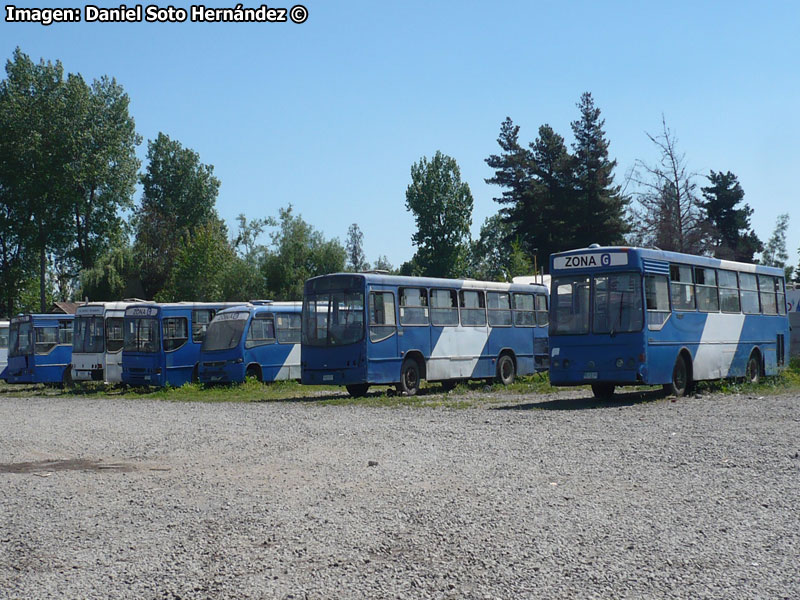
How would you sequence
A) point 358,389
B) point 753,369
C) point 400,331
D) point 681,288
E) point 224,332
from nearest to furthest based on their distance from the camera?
point 681,288, point 400,331, point 753,369, point 358,389, point 224,332

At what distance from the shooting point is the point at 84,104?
6056 cm

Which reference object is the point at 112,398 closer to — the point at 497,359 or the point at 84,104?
the point at 497,359

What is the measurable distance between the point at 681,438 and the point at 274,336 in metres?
19.6

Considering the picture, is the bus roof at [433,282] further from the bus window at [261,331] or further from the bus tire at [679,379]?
the bus tire at [679,379]

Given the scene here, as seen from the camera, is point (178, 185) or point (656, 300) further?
point (178, 185)

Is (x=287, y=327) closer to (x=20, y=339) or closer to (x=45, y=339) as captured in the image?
(x=45, y=339)

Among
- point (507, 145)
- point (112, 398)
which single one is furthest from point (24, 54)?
point (112, 398)

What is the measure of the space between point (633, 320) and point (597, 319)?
76cm

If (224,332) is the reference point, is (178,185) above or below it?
above

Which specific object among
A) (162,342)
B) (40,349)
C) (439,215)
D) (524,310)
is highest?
(439,215)

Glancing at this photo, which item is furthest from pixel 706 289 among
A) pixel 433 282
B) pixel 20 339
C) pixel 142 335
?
pixel 20 339

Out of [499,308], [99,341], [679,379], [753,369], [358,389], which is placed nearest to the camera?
[679,379]

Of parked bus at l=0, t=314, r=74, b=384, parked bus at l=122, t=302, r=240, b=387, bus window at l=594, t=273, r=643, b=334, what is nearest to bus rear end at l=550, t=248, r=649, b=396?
bus window at l=594, t=273, r=643, b=334

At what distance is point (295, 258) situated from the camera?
8256 centimetres
